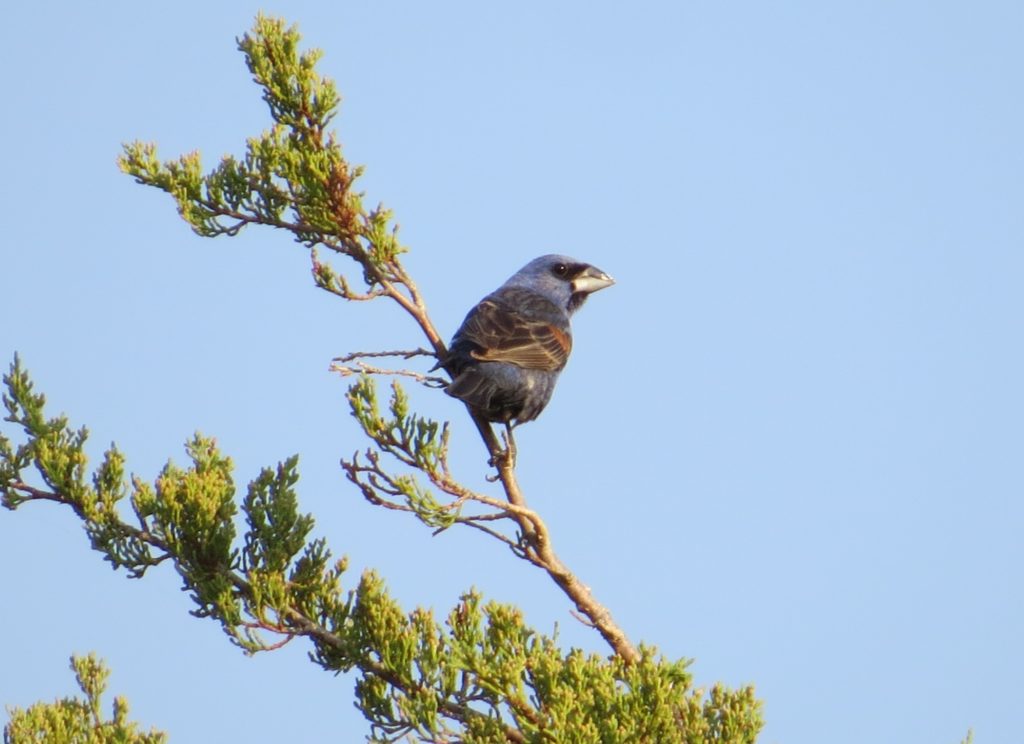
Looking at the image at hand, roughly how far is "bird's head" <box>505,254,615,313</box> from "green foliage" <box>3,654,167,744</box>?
4631 mm

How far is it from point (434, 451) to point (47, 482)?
5.16 ft

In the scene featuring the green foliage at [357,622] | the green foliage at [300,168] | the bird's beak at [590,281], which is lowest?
the green foliage at [357,622]

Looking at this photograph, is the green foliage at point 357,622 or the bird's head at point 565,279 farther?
the bird's head at point 565,279

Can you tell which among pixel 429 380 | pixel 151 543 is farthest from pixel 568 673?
pixel 429 380

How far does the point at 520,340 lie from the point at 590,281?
5.59 ft

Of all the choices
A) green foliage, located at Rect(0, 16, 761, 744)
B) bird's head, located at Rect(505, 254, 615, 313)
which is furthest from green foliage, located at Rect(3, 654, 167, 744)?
bird's head, located at Rect(505, 254, 615, 313)

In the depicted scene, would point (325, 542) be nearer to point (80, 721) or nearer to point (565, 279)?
point (80, 721)

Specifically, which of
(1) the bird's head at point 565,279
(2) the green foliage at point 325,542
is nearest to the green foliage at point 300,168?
(2) the green foliage at point 325,542

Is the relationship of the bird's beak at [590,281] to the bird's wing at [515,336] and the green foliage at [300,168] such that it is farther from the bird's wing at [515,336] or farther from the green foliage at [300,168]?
the green foliage at [300,168]

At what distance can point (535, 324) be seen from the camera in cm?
885

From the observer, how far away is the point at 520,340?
8.42 m

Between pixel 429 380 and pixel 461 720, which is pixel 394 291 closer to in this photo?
pixel 429 380

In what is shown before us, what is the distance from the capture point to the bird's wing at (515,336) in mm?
8070

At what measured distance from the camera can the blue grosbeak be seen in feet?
25.6
